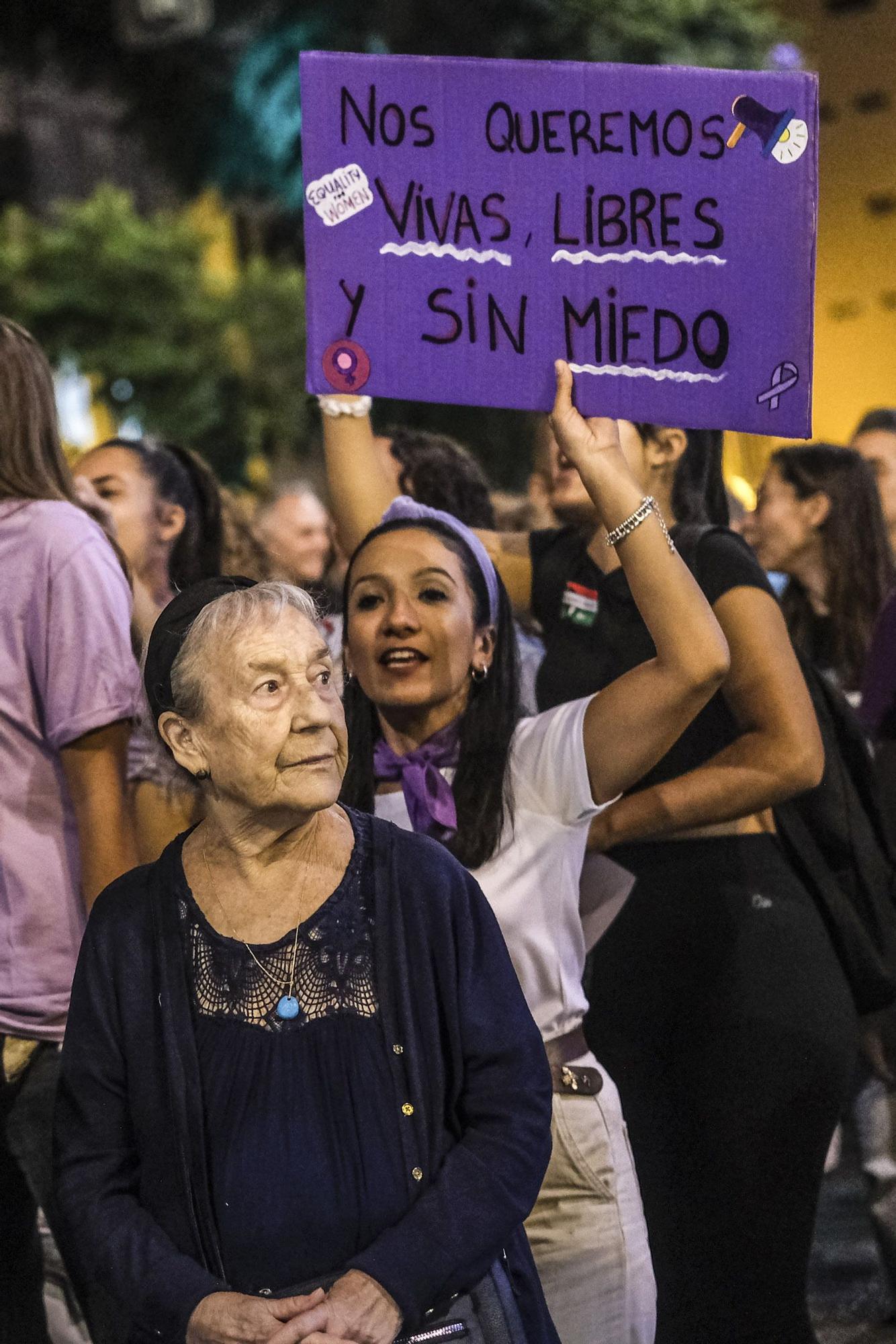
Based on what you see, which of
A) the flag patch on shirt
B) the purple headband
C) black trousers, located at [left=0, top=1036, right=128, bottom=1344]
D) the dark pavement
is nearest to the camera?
black trousers, located at [left=0, top=1036, right=128, bottom=1344]

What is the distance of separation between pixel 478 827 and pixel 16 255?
1560 cm

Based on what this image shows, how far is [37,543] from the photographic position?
286cm

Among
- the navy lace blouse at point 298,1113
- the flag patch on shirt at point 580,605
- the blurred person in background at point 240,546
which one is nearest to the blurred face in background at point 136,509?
the blurred person in background at point 240,546

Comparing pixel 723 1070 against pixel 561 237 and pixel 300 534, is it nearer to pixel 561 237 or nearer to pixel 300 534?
pixel 561 237

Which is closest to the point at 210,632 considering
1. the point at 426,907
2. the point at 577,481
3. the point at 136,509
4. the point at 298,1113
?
the point at 426,907

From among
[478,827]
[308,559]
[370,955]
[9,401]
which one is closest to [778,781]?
[478,827]

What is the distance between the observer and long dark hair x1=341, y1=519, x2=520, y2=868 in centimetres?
278

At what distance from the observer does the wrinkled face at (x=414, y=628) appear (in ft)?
9.63

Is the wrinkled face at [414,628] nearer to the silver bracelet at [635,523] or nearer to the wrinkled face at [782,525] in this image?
the silver bracelet at [635,523]

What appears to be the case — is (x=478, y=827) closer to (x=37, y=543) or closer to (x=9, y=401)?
(x=37, y=543)

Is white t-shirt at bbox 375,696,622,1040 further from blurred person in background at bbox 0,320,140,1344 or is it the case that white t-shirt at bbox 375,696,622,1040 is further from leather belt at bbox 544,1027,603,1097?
blurred person in background at bbox 0,320,140,1344

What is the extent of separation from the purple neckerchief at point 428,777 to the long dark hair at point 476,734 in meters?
0.02

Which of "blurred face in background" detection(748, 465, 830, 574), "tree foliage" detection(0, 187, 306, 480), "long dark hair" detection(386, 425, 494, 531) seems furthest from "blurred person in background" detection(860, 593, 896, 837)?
"tree foliage" detection(0, 187, 306, 480)

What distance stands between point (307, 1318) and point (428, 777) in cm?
100
